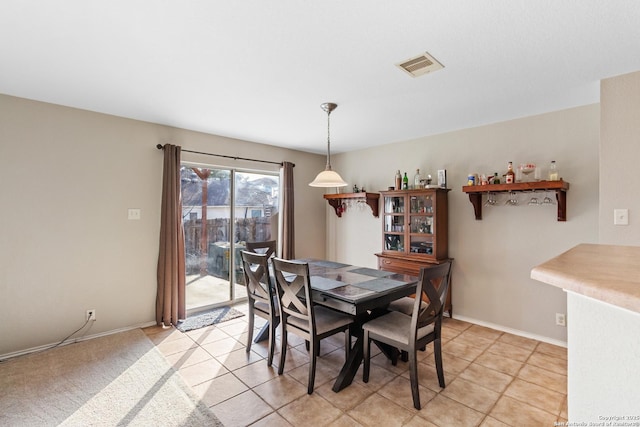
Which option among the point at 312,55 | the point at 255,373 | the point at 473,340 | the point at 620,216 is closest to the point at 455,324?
the point at 473,340

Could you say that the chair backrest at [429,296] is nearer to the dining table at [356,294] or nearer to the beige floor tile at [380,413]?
the dining table at [356,294]

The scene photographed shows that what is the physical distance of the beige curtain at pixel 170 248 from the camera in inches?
136

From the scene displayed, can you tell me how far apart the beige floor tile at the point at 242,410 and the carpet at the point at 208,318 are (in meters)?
1.50

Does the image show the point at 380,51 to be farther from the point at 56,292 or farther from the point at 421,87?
the point at 56,292

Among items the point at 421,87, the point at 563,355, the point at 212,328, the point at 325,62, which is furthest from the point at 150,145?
the point at 563,355

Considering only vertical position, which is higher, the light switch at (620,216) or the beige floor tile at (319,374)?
the light switch at (620,216)

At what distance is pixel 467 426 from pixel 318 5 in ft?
8.42

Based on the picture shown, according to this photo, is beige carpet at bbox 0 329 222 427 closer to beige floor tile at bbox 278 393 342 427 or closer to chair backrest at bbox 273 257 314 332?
beige floor tile at bbox 278 393 342 427

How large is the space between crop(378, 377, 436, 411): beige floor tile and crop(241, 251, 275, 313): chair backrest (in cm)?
110

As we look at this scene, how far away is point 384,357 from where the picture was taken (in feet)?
Answer: 9.02

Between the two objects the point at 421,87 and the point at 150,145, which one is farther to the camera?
the point at 150,145

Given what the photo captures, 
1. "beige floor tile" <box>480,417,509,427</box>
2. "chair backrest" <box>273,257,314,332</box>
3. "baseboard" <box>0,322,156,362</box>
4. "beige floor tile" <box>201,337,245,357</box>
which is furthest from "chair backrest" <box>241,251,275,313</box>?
"beige floor tile" <box>480,417,509,427</box>

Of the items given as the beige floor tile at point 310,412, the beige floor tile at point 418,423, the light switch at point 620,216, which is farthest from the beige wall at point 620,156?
the beige floor tile at point 310,412

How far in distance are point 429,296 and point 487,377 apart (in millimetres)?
987
